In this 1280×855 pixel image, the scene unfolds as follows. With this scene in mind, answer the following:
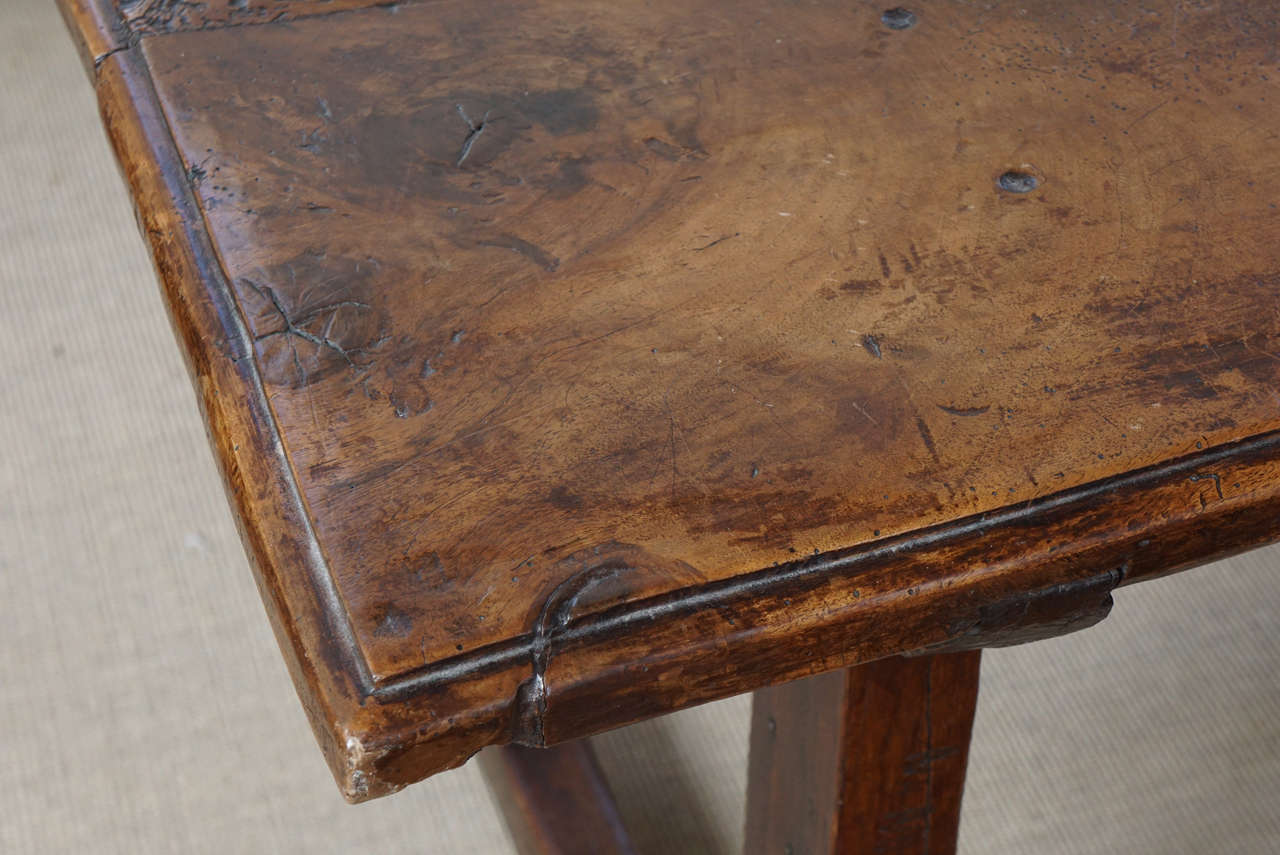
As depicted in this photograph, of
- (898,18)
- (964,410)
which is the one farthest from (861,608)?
(898,18)

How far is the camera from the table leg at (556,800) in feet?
3.30

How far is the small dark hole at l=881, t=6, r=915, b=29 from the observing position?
767 millimetres

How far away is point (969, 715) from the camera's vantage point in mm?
756

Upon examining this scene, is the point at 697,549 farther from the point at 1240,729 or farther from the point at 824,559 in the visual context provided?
the point at 1240,729

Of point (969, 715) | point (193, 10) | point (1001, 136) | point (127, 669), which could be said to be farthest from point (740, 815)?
point (193, 10)

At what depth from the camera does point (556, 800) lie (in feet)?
3.36

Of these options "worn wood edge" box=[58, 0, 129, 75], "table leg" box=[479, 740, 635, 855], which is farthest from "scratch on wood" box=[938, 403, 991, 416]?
"table leg" box=[479, 740, 635, 855]

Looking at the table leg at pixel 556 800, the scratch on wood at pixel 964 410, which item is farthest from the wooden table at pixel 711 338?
the table leg at pixel 556 800

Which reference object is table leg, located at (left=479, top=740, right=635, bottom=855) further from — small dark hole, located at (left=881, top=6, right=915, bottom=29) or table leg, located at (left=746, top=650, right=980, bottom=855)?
small dark hole, located at (left=881, top=6, right=915, bottom=29)

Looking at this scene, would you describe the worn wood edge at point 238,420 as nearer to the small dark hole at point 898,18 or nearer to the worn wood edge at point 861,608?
the worn wood edge at point 861,608

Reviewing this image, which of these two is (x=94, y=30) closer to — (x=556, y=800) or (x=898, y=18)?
(x=898, y=18)

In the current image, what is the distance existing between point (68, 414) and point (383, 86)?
89 centimetres

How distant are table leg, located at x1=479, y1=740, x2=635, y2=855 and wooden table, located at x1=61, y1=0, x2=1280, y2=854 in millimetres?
267

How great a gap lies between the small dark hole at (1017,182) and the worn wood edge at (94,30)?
46 cm
